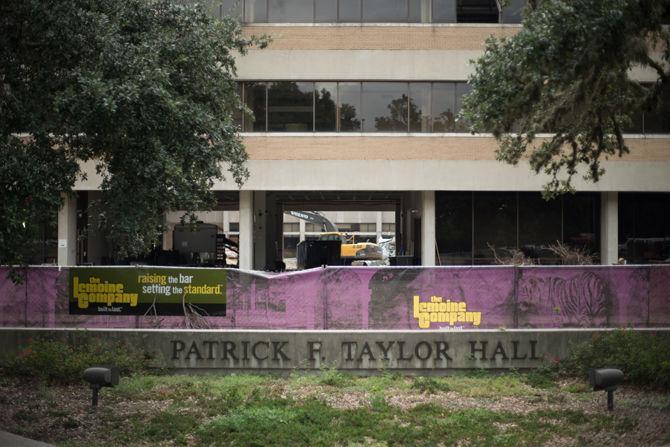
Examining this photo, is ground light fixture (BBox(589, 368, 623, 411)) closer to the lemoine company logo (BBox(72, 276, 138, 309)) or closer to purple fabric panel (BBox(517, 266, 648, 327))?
purple fabric panel (BBox(517, 266, 648, 327))

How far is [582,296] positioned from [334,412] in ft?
21.0

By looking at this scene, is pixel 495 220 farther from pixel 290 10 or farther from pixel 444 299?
pixel 444 299

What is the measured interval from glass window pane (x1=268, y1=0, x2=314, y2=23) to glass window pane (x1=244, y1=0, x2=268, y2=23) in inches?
7.8

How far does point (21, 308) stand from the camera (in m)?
15.5

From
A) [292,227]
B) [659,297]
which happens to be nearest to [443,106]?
[659,297]

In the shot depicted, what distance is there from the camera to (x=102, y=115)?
1100 centimetres

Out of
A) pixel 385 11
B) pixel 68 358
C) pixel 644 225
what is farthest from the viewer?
pixel 644 225

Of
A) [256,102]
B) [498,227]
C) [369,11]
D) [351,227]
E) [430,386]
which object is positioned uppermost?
[369,11]

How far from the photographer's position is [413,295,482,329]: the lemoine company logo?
15.3m

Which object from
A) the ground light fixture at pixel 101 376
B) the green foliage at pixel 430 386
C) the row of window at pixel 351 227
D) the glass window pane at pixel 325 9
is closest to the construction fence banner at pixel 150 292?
the ground light fixture at pixel 101 376

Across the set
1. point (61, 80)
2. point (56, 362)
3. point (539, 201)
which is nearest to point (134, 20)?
point (61, 80)

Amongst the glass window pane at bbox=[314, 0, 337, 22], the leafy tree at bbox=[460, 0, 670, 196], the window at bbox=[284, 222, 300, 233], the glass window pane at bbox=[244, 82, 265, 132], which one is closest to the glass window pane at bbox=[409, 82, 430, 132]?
the glass window pane at bbox=[314, 0, 337, 22]

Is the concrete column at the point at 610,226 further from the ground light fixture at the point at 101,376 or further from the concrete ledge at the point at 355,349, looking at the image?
the ground light fixture at the point at 101,376

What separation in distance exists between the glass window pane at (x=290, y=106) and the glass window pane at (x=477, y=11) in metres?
6.64
